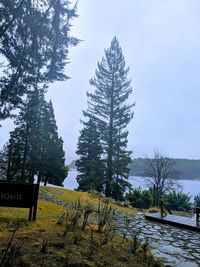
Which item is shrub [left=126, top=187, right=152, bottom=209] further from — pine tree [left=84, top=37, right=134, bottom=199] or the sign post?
the sign post

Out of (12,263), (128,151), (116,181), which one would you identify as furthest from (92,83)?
(12,263)

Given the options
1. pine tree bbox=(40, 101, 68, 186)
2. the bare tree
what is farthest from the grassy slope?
the bare tree

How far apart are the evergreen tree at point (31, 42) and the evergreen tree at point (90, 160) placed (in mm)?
14609

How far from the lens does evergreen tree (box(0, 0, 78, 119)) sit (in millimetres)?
5727

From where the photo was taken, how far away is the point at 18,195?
18.1ft

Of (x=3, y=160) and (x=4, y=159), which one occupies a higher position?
(x=4, y=159)

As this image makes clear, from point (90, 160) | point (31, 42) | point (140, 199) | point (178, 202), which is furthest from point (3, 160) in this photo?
point (31, 42)

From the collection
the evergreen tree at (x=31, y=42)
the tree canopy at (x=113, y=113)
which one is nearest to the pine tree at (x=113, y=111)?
the tree canopy at (x=113, y=113)

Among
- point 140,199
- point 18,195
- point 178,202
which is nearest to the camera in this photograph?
point 18,195

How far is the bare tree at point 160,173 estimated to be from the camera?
24188 millimetres

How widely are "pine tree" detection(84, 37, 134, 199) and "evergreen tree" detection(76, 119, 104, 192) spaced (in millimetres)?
710

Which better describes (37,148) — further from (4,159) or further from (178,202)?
(178,202)

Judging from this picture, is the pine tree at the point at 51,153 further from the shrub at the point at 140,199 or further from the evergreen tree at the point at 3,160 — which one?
the shrub at the point at 140,199

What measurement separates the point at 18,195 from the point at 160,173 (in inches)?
790
